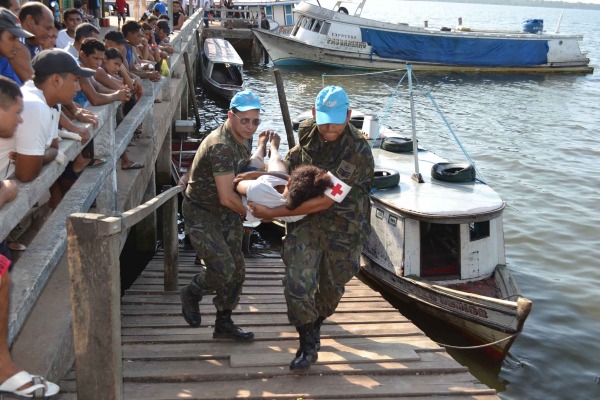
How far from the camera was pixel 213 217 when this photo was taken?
4.82m

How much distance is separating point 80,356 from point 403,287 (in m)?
6.81

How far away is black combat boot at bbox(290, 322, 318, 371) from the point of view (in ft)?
15.0

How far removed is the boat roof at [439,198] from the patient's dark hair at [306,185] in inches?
185

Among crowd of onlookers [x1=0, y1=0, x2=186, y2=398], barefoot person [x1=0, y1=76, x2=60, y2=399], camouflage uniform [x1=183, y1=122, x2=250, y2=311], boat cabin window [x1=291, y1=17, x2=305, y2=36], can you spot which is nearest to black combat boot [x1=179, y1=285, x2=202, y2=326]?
camouflage uniform [x1=183, y1=122, x2=250, y2=311]

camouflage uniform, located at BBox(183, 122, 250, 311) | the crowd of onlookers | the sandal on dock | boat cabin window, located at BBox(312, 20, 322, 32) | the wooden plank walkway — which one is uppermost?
boat cabin window, located at BBox(312, 20, 322, 32)

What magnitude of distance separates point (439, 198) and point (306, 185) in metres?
5.37

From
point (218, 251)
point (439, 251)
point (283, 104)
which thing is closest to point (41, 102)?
point (218, 251)

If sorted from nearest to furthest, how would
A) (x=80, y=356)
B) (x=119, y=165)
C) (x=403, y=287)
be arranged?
1. (x=80, y=356)
2. (x=119, y=165)
3. (x=403, y=287)

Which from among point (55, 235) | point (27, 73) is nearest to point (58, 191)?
point (27, 73)

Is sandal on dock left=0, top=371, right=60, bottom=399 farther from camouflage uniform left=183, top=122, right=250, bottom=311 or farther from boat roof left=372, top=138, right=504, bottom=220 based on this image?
boat roof left=372, top=138, right=504, bottom=220

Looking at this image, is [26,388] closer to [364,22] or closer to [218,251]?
[218,251]

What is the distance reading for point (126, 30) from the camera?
10.2 metres

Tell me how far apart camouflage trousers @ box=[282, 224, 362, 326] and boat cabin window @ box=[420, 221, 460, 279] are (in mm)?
4761

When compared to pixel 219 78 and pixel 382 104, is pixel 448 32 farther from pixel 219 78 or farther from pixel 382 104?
pixel 219 78
